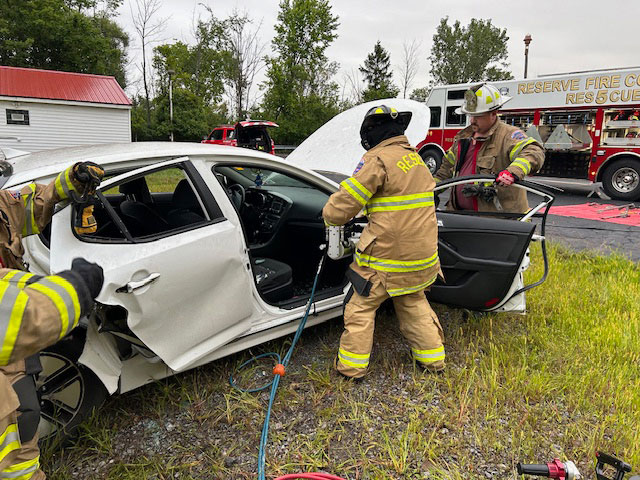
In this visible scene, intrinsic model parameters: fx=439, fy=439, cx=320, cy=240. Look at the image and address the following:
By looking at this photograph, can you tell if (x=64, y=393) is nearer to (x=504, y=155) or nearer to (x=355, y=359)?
(x=355, y=359)

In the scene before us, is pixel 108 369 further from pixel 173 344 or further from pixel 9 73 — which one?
pixel 9 73

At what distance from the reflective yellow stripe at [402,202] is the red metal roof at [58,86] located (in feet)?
74.7

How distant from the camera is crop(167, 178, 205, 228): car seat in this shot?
2605mm

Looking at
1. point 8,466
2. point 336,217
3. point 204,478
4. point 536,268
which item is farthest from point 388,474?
point 536,268

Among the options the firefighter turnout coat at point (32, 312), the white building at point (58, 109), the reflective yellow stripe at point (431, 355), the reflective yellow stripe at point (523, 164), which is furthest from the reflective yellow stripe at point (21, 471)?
the white building at point (58, 109)

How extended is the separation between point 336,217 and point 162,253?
2.99ft

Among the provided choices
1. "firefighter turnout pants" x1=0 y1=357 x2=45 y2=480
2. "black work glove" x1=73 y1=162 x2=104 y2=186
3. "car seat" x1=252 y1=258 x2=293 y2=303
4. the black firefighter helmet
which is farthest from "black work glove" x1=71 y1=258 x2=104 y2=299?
the black firefighter helmet

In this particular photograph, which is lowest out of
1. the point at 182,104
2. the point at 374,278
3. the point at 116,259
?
the point at 374,278

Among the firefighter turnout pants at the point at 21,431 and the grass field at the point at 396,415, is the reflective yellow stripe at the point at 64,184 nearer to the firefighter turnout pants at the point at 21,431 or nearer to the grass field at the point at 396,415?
the firefighter turnout pants at the point at 21,431

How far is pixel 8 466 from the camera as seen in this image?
4.64 feet

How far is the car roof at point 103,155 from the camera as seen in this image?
1.96 metres

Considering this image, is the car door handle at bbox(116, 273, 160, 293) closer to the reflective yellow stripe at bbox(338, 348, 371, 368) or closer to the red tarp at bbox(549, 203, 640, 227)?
the reflective yellow stripe at bbox(338, 348, 371, 368)

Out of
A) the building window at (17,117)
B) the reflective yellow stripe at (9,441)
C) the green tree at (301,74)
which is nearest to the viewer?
the reflective yellow stripe at (9,441)

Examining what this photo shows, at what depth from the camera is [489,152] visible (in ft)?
11.0
